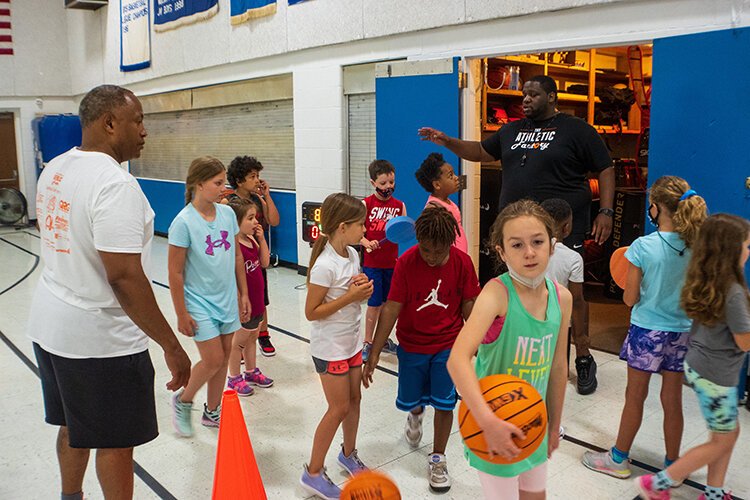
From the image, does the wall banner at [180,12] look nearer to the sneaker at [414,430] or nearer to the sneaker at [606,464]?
the sneaker at [414,430]

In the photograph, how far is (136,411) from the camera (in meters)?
2.23

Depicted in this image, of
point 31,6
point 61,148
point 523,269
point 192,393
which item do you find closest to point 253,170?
point 192,393

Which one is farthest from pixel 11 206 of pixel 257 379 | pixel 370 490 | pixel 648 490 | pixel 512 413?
pixel 512 413

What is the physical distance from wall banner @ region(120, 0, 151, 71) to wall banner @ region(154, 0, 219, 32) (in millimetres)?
488

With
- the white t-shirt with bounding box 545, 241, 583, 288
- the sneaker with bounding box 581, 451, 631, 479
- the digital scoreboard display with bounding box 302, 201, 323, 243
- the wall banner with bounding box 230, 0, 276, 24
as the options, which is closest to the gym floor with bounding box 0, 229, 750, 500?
the sneaker with bounding box 581, 451, 631, 479

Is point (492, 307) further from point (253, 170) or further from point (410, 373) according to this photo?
point (253, 170)

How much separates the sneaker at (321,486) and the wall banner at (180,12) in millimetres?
7616

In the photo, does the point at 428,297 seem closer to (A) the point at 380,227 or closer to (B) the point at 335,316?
(B) the point at 335,316

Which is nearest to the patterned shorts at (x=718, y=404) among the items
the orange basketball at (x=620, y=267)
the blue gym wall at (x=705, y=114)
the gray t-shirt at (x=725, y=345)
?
the gray t-shirt at (x=725, y=345)

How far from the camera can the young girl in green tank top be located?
1.96 metres

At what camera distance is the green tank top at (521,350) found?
78.0 inches

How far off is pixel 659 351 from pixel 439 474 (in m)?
1.14

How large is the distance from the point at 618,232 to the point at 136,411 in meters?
5.28

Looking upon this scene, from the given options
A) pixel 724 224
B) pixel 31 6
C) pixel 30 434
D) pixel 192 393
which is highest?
pixel 31 6
